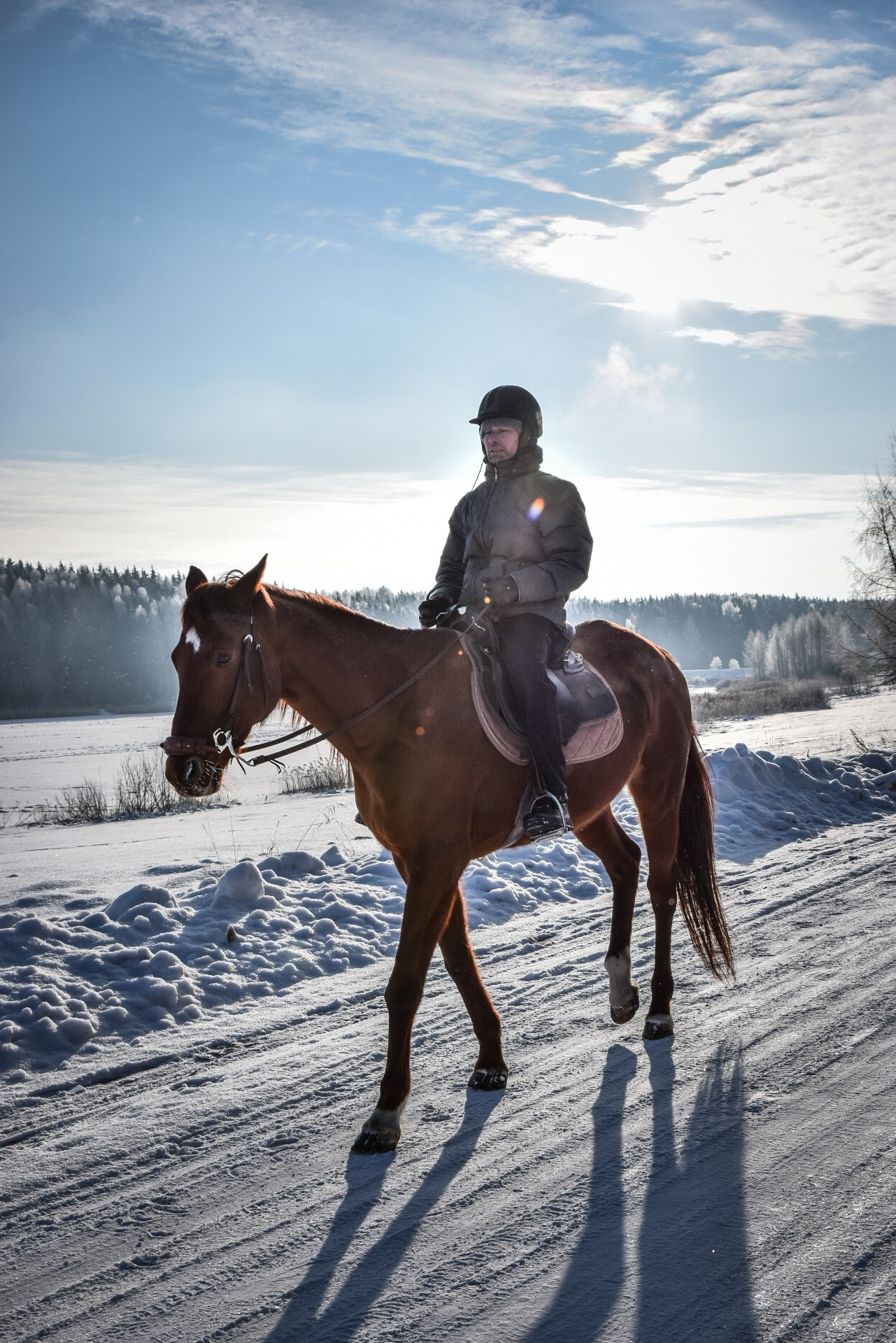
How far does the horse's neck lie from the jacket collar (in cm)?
127

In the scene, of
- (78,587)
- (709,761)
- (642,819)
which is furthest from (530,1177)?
(78,587)

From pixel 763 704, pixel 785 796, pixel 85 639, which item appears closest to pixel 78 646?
pixel 85 639

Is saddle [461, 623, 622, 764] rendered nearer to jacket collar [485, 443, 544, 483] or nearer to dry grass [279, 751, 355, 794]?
jacket collar [485, 443, 544, 483]

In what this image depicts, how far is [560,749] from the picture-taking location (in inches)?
172

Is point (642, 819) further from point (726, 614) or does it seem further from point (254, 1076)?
point (726, 614)

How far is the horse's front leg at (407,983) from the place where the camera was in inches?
144

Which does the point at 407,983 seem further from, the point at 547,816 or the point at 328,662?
the point at 328,662

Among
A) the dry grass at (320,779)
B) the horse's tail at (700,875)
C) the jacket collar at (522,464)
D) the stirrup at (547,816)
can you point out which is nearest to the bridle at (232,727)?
the stirrup at (547,816)

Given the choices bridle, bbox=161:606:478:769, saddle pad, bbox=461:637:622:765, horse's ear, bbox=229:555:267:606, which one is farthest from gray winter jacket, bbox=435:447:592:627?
horse's ear, bbox=229:555:267:606

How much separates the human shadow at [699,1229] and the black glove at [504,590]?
95.4 inches

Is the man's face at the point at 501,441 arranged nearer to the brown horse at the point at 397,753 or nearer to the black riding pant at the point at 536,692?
the black riding pant at the point at 536,692

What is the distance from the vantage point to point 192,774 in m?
3.44

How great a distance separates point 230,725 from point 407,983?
54.1 inches

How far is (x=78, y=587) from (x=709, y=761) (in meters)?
90.6
